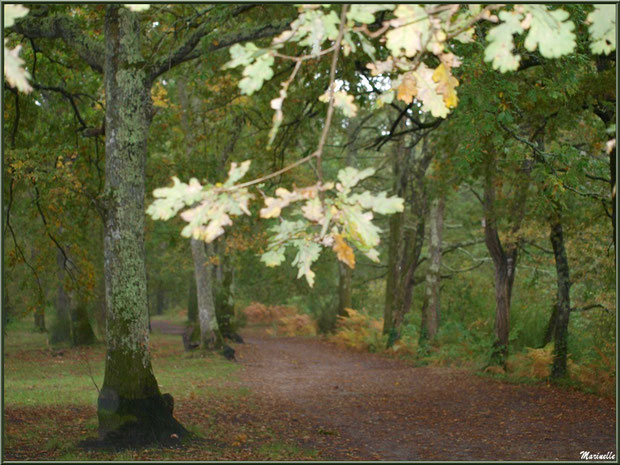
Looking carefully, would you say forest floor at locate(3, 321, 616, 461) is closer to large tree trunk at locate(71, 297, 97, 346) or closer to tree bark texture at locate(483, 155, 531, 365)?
tree bark texture at locate(483, 155, 531, 365)

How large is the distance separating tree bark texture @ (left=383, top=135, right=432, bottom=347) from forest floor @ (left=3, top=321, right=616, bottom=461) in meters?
5.75

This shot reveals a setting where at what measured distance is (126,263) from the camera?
7.32 meters

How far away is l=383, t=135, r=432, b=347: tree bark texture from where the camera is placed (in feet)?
67.8

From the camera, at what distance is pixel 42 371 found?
49.1 ft

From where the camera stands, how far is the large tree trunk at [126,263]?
719 centimetres

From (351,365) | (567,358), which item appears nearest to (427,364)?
(351,365)

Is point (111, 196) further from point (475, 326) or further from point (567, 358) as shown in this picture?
point (475, 326)

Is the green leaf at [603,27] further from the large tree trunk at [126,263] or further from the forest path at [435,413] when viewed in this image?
the large tree trunk at [126,263]

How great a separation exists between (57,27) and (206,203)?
7262 millimetres

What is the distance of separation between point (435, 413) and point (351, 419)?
5.06 ft

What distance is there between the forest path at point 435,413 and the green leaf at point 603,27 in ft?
18.5

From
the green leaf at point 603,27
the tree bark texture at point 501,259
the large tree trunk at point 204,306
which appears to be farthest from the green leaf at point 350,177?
the large tree trunk at point 204,306

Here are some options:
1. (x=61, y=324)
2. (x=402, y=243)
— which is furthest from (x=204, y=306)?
(x=402, y=243)

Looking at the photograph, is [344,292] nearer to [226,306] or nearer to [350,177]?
[226,306]
